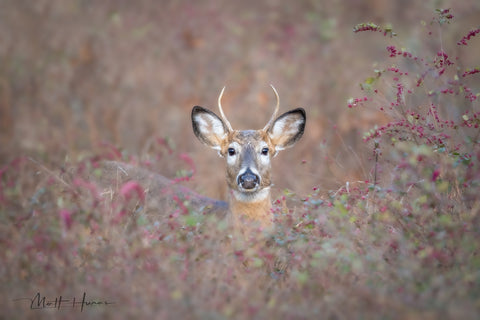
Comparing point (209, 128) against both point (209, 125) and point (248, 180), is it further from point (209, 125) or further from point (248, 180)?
point (248, 180)

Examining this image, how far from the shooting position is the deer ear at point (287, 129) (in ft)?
22.6

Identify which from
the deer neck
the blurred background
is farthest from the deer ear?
the blurred background

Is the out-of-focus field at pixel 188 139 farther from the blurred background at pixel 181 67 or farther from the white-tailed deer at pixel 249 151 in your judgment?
→ the white-tailed deer at pixel 249 151

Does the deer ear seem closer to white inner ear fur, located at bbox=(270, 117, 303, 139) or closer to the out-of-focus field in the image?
white inner ear fur, located at bbox=(270, 117, 303, 139)

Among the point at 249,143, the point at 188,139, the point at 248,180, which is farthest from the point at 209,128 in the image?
the point at 188,139

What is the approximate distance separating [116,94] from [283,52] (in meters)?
3.84

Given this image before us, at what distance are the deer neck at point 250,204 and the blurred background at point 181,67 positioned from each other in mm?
3188

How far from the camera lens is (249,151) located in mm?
6500

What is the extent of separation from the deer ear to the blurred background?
2.63 metres

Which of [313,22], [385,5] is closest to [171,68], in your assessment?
[313,22]

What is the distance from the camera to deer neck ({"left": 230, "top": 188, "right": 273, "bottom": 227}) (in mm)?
6328

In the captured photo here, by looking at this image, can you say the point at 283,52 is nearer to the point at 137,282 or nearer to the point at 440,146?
the point at 440,146

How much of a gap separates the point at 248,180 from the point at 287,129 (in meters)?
1.08

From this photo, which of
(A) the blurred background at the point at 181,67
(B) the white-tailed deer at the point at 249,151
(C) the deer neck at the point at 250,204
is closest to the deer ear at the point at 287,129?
(B) the white-tailed deer at the point at 249,151
